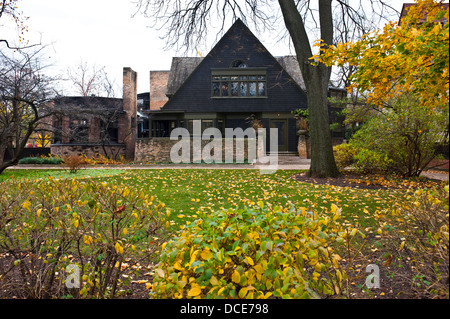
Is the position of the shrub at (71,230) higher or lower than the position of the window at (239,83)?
lower

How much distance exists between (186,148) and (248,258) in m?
18.2

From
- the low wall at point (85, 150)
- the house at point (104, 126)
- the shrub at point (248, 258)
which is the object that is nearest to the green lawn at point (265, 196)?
the shrub at point (248, 258)

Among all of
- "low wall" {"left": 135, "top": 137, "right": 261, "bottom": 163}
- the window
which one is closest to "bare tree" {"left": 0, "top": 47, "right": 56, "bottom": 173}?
"low wall" {"left": 135, "top": 137, "right": 261, "bottom": 163}

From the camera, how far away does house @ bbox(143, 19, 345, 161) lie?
2356 centimetres

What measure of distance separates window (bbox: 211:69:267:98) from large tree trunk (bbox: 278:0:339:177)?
13.6 metres

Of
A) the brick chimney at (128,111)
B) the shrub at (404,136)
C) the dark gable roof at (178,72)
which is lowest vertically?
the shrub at (404,136)

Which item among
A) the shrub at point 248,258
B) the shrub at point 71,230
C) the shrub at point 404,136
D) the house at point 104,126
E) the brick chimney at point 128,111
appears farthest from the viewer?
the brick chimney at point 128,111

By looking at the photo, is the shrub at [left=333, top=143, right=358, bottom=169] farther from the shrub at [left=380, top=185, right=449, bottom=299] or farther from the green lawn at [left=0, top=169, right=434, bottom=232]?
the shrub at [left=380, top=185, right=449, bottom=299]

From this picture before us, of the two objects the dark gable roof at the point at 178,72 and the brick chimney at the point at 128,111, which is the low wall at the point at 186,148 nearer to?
the brick chimney at the point at 128,111

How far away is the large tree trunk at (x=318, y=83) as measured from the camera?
1013 centimetres

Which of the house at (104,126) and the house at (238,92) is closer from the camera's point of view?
the house at (238,92)

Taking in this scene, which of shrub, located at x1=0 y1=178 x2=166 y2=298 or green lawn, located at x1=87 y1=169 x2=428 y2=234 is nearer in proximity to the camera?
shrub, located at x1=0 y1=178 x2=166 y2=298

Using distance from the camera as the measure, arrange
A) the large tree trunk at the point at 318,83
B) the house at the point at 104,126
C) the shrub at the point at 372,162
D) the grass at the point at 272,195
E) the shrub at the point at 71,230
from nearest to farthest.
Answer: the shrub at the point at 71,230 < the grass at the point at 272,195 < the shrub at the point at 372,162 < the large tree trunk at the point at 318,83 < the house at the point at 104,126

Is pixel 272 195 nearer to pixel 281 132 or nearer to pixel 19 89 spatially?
pixel 19 89
